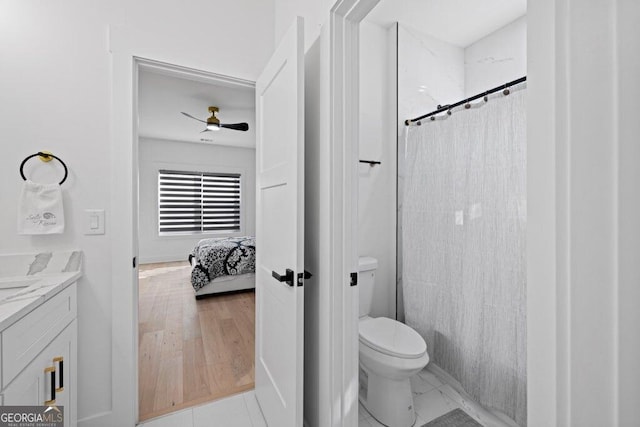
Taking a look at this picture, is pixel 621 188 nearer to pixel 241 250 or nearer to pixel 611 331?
pixel 611 331

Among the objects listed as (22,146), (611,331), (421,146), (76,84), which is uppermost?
(76,84)

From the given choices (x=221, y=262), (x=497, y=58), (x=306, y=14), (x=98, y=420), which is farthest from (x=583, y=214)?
(x=221, y=262)

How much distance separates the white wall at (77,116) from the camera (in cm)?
134

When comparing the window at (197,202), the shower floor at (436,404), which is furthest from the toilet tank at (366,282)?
the window at (197,202)

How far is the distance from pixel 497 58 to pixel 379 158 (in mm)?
1192

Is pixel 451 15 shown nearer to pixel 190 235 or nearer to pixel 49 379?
pixel 49 379

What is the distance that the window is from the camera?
557cm

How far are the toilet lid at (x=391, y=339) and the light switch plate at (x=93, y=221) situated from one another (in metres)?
1.56

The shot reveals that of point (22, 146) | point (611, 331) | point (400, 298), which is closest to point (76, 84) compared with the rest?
point (22, 146)

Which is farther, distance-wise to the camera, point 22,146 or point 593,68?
point 22,146

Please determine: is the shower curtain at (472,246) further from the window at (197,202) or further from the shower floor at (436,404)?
the window at (197,202)

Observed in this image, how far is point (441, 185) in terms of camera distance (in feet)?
6.22

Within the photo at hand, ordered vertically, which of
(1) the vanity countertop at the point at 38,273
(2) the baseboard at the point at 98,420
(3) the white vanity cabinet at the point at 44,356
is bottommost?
(2) the baseboard at the point at 98,420

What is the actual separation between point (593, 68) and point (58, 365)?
75.3 inches
